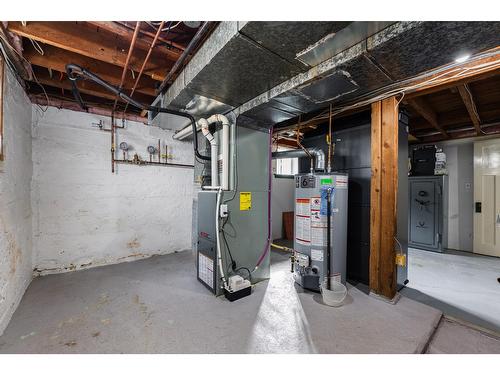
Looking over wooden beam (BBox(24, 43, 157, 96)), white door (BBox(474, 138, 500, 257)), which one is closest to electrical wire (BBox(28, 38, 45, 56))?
wooden beam (BBox(24, 43, 157, 96))

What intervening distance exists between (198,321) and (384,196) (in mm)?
2284

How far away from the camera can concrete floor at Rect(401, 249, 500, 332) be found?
7.00 ft

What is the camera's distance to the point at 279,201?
5.24m

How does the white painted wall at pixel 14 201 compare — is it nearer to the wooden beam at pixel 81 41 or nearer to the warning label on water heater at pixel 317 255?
the wooden beam at pixel 81 41

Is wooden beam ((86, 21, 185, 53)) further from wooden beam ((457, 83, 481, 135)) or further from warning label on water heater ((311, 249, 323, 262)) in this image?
→ wooden beam ((457, 83, 481, 135))

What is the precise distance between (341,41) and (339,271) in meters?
2.27

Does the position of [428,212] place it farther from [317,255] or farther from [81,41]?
[81,41]

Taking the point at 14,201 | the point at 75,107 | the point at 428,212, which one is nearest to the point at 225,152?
the point at 14,201

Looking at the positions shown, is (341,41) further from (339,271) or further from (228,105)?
(339,271)

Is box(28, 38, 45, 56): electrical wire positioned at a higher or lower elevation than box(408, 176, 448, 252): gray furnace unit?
higher

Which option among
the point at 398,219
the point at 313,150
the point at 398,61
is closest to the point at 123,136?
the point at 313,150

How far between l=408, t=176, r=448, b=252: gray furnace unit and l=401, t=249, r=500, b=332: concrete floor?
385 mm

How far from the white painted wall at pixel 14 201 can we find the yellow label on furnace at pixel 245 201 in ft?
7.03

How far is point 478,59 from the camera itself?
1.70m
